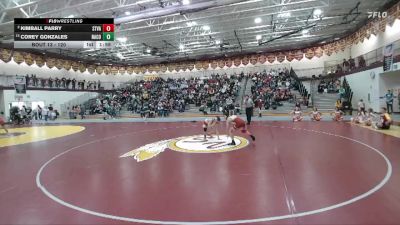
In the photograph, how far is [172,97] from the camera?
28.2 m

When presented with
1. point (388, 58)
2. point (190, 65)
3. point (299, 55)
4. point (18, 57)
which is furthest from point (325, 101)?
point (18, 57)

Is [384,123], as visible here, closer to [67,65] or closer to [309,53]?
[309,53]

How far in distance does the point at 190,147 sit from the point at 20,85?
24547 millimetres

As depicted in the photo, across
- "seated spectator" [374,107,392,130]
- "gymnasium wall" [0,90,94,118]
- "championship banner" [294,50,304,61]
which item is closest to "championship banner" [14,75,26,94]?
"gymnasium wall" [0,90,94,118]

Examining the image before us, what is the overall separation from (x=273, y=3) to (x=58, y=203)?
56.6ft

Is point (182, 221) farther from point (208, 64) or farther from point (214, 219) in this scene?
point (208, 64)

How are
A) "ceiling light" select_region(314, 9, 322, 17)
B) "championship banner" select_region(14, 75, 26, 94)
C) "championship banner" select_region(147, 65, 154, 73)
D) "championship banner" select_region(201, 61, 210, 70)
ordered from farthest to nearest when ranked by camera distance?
"championship banner" select_region(147, 65, 154, 73), "championship banner" select_region(201, 61, 210, 70), "championship banner" select_region(14, 75, 26, 94), "ceiling light" select_region(314, 9, 322, 17)

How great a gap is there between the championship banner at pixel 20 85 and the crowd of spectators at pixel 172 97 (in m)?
6.44

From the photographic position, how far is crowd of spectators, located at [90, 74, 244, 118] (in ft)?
79.2

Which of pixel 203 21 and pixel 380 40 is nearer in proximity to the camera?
pixel 380 40

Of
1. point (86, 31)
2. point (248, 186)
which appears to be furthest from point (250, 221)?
point (86, 31)

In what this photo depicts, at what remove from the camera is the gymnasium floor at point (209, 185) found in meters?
3.58
